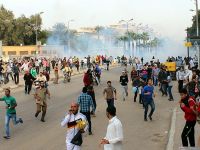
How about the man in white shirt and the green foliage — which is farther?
the green foliage

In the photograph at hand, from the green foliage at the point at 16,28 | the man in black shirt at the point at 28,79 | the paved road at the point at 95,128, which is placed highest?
the green foliage at the point at 16,28

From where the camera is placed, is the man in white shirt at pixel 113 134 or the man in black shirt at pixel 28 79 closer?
the man in white shirt at pixel 113 134

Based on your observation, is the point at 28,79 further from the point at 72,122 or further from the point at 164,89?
the point at 72,122

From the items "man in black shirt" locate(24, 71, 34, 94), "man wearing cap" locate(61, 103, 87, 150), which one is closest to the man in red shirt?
"man wearing cap" locate(61, 103, 87, 150)

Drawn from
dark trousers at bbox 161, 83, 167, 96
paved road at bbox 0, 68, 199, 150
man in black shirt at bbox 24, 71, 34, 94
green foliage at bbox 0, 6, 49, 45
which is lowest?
paved road at bbox 0, 68, 199, 150

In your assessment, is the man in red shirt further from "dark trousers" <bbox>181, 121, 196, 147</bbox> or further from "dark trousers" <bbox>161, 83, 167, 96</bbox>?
"dark trousers" <bbox>161, 83, 167, 96</bbox>

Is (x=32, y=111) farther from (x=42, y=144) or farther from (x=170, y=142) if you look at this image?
(x=170, y=142)

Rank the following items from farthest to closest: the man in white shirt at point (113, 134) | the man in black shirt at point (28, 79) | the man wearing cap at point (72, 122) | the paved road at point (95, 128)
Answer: the man in black shirt at point (28, 79) → the paved road at point (95, 128) → the man wearing cap at point (72, 122) → the man in white shirt at point (113, 134)

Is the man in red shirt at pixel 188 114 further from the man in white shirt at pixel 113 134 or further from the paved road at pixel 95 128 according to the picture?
the man in white shirt at pixel 113 134

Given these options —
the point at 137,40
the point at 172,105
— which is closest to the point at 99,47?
the point at 137,40

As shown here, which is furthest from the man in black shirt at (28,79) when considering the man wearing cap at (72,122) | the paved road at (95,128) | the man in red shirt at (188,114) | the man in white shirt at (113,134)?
the man in white shirt at (113,134)

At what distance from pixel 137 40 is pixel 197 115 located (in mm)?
131462

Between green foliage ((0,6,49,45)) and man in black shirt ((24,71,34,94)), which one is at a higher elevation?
green foliage ((0,6,49,45))

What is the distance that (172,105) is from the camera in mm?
21609
